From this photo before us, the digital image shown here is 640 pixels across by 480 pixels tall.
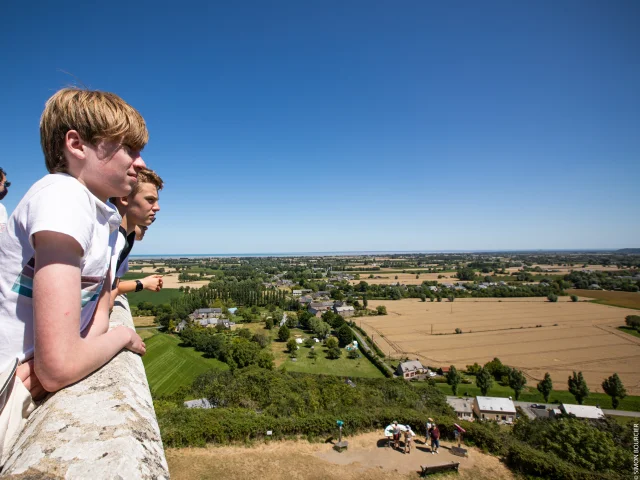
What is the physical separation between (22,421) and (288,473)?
435 inches

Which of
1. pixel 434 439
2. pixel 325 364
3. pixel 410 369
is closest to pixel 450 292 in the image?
pixel 410 369

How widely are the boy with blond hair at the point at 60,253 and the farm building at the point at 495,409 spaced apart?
31.1m

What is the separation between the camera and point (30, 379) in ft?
4.46

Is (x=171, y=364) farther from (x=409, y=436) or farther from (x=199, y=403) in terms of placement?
(x=409, y=436)

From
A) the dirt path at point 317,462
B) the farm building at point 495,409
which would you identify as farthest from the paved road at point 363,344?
the dirt path at point 317,462

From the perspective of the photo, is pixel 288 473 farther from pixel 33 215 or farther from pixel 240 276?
pixel 240 276

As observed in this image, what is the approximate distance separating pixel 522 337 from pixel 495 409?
30.4 m

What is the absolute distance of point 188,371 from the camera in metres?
33.1

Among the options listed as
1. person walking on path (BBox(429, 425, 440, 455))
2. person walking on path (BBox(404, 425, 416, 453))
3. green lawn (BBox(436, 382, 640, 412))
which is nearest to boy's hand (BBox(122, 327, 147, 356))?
person walking on path (BBox(404, 425, 416, 453))

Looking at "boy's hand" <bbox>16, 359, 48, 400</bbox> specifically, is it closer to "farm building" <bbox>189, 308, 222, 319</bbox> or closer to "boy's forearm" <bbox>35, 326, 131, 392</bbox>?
"boy's forearm" <bbox>35, 326, 131, 392</bbox>

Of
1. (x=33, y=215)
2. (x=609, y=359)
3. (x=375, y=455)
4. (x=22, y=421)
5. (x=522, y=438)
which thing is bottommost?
(x=609, y=359)

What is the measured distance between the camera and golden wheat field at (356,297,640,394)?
38.8 metres

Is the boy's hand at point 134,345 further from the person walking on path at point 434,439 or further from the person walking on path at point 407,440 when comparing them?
the person walking on path at point 434,439

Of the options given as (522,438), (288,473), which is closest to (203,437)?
(288,473)
